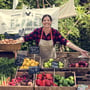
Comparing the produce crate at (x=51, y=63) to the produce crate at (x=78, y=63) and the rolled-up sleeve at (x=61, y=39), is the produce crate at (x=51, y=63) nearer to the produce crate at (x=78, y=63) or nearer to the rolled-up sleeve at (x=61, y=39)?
the produce crate at (x=78, y=63)

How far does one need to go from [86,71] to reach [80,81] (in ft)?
0.75

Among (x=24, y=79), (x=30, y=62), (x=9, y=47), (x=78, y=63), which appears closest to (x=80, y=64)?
(x=78, y=63)

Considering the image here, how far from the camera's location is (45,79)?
430 centimetres

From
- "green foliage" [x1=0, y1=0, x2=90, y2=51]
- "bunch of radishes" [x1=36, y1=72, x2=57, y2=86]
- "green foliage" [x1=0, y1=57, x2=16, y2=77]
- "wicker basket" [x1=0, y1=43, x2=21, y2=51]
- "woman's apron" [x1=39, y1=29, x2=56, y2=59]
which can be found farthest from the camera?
"green foliage" [x1=0, y1=0, x2=90, y2=51]

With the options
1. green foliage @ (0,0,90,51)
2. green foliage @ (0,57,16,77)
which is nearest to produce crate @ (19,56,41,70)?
green foliage @ (0,57,16,77)

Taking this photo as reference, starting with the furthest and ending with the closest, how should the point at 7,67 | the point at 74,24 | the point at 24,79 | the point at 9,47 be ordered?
the point at 74,24 < the point at 9,47 < the point at 7,67 < the point at 24,79

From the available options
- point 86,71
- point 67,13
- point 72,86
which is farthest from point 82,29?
point 72,86

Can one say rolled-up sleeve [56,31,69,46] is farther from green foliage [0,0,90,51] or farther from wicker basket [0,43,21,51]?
green foliage [0,0,90,51]

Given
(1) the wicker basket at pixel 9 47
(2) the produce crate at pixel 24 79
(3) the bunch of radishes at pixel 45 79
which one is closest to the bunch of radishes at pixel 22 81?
(2) the produce crate at pixel 24 79

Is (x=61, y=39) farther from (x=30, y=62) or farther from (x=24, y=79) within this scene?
(x=24, y=79)

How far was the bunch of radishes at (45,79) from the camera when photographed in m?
4.14

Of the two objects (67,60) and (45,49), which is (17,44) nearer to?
(45,49)

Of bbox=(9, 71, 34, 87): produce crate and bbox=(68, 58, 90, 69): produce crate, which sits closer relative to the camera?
bbox=(9, 71, 34, 87): produce crate

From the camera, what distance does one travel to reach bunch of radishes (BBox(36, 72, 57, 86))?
4.14m
